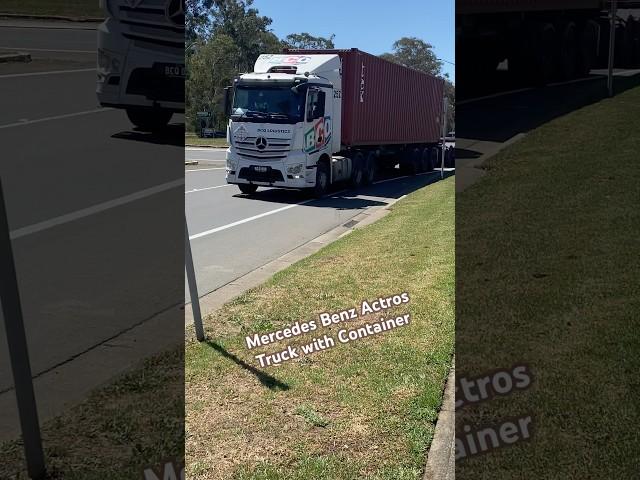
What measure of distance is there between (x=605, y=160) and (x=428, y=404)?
1778 mm

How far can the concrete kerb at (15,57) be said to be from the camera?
82.4 inches

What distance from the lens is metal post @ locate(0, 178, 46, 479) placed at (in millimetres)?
2107

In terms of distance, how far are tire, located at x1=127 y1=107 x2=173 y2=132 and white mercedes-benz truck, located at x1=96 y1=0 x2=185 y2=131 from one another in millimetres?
38

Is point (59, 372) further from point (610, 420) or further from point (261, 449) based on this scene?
point (610, 420)

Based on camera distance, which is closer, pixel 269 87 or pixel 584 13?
pixel 584 13

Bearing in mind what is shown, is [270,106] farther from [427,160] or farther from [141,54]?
[141,54]

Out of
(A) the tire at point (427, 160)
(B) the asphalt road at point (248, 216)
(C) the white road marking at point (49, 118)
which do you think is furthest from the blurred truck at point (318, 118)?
(C) the white road marking at point (49, 118)

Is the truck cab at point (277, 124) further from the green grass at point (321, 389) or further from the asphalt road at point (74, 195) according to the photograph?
the asphalt road at point (74, 195)

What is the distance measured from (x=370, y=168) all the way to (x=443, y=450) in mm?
12153

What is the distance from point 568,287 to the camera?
226cm

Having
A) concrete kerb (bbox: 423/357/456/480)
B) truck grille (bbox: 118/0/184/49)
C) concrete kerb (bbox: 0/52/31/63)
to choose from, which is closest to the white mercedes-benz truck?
truck grille (bbox: 118/0/184/49)

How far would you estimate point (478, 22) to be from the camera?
2.10 m

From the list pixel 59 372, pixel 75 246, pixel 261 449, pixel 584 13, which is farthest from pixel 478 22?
pixel 59 372

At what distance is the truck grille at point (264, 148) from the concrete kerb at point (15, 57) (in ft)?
31.9
